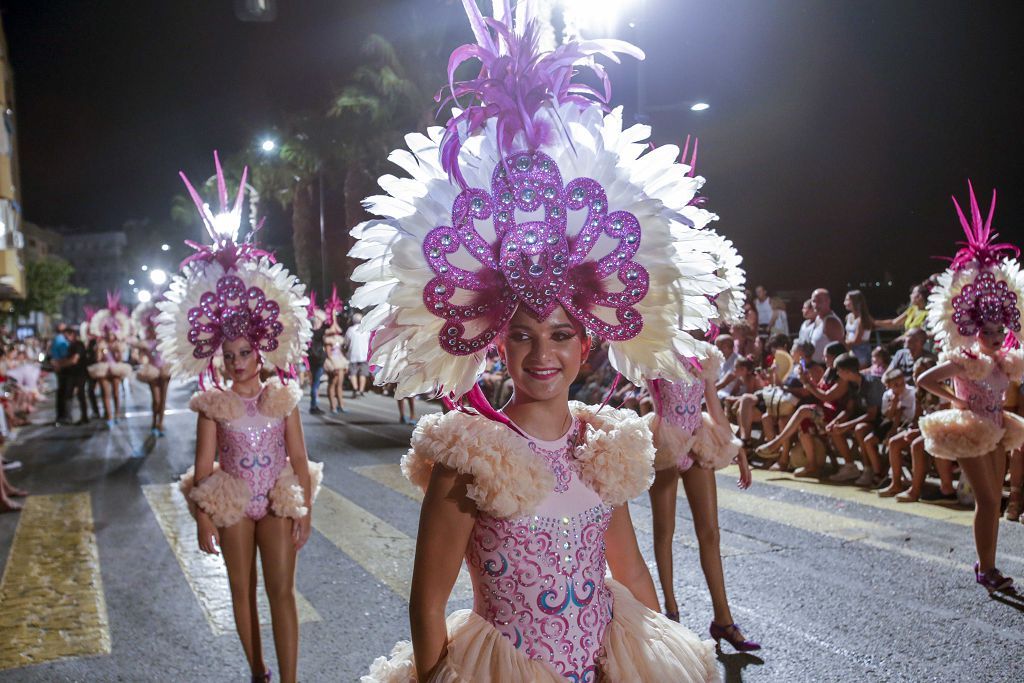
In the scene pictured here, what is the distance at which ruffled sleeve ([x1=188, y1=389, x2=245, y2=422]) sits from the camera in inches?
171

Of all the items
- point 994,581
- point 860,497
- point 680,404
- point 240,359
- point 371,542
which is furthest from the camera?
point 860,497

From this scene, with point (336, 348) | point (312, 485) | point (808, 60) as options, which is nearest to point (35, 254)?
point (336, 348)

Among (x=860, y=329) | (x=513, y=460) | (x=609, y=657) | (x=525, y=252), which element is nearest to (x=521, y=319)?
(x=525, y=252)

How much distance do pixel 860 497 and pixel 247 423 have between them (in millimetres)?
6819

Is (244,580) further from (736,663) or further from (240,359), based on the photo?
(736,663)

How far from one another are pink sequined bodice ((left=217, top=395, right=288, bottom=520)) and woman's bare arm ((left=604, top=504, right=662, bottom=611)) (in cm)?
241

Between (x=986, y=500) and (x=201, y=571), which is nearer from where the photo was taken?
A: (x=986, y=500)

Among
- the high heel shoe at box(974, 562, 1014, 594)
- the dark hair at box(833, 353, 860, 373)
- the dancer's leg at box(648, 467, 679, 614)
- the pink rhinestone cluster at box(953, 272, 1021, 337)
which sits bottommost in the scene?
the high heel shoe at box(974, 562, 1014, 594)

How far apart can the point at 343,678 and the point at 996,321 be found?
15.9 feet

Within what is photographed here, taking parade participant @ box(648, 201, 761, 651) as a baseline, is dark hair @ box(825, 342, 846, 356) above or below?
above

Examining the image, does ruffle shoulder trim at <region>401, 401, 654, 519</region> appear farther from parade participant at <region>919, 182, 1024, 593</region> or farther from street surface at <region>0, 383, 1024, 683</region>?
parade participant at <region>919, 182, 1024, 593</region>

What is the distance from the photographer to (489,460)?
7.19ft

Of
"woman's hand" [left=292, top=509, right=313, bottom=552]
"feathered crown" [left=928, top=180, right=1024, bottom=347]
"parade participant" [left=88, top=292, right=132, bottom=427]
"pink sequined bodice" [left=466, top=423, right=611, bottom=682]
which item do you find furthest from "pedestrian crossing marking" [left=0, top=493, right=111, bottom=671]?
"parade participant" [left=88, top=292, right=132, bottom=427]

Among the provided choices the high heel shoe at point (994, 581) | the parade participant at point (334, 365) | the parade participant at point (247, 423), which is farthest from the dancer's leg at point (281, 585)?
the parade participant at point (334, 365)
